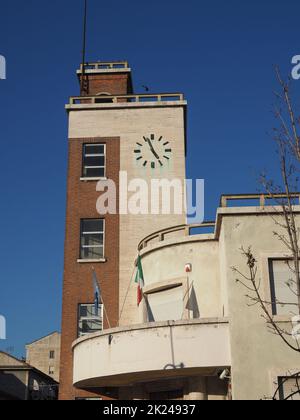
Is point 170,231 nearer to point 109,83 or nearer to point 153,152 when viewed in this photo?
point 153,152

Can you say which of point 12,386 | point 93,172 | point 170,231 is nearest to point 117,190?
point 93,172

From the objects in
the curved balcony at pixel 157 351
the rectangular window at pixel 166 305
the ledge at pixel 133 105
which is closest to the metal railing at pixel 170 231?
the rectangular window at pixel 166 305

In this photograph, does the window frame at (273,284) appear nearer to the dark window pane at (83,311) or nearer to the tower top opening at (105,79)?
the dark window pane at (83,311)

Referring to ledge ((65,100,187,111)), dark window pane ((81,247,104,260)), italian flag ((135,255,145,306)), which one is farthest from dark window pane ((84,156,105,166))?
italian flag ((135,255,145,306))

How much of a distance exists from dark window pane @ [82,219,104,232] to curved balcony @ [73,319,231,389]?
777 centimetres

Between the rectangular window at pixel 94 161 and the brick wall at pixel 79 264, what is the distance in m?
0.24

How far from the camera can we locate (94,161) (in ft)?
97.9

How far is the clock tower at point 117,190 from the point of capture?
26.6 meters

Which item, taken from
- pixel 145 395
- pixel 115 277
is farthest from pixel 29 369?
pixel 145 395

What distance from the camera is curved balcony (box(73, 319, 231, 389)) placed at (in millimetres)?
18516

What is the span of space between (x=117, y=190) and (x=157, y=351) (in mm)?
10954
